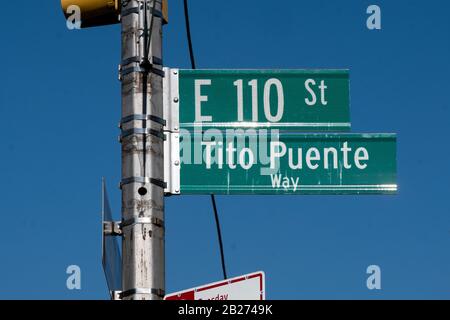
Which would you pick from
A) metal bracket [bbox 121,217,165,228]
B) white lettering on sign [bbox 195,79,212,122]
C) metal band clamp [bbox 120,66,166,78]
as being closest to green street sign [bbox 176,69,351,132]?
white lettering on sign [bbox 195,79,212,122]

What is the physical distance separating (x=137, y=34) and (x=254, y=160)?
1.14m

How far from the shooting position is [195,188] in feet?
47.6

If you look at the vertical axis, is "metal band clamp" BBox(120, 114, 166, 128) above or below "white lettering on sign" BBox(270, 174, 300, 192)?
above

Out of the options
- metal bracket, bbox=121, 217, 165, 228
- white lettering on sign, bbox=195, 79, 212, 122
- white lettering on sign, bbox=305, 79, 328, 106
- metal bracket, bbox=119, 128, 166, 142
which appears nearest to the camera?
metal bracket, bbox=121, 217, 165, 228

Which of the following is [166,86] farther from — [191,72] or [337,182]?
[337,182]

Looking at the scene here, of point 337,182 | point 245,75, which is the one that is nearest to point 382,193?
point 337,182

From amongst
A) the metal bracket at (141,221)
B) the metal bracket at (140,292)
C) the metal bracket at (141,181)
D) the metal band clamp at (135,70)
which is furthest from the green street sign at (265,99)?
the metal bracket at (140,292)

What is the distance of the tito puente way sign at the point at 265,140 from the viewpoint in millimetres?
14562

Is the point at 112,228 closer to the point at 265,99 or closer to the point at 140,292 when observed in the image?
the point at 140,292

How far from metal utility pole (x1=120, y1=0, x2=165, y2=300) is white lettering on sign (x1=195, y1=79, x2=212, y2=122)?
355mm

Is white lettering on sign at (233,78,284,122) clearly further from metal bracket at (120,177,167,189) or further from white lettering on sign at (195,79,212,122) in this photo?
metal bracket at (120,177,167,189)

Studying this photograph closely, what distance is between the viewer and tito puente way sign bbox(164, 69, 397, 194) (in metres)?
14.6

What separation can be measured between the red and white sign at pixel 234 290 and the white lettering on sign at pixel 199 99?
116 cm

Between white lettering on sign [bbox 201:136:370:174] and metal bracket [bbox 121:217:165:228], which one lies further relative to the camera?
white lettering on sign [bbox 201:136:370:174]
